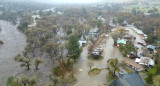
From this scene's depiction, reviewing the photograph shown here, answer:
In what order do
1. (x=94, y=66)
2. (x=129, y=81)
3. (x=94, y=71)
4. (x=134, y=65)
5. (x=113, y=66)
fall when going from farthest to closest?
(x=94, y=66)
(x=134, y=65)
(x=94, y=71)
(x=113, y=66)
(x=129, y=81)

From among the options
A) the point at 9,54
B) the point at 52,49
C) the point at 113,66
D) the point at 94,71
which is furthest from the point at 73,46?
the point at 9,54

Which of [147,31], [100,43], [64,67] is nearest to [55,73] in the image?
[64,67]

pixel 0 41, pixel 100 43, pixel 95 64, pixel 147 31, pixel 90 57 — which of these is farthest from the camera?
pixel 147 31

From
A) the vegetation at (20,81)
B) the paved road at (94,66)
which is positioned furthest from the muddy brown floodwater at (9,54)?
the paved road at (94,66)

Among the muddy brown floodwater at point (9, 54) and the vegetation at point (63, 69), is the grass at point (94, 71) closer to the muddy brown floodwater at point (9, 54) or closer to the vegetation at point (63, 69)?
the vegetation at point (63, 69)

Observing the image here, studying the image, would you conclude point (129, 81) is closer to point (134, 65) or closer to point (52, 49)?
point (134, 65)

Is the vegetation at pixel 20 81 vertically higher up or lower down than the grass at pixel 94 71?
higher up

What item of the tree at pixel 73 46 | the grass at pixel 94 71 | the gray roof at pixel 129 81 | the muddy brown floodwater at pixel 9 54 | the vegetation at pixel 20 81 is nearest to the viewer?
the vegetation at pixel 20 81

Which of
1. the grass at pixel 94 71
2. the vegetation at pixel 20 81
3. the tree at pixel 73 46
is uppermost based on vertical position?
the tree at pixel 73 46

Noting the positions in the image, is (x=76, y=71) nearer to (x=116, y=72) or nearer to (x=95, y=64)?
(x=95, y=64)
